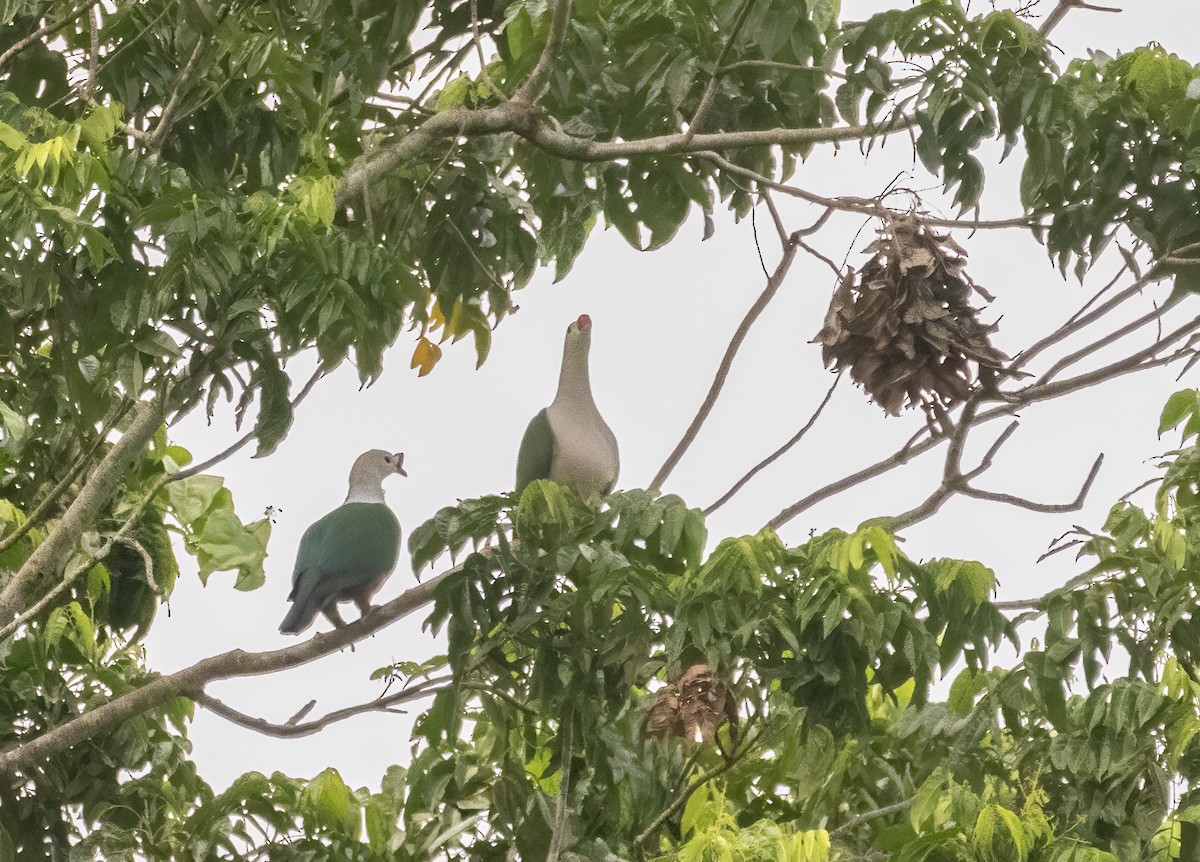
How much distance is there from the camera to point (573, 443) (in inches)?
116

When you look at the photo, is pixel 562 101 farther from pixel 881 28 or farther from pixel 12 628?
pixel 12 628

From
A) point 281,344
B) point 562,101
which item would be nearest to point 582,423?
point 562,101

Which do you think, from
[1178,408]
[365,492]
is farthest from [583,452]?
[1178,408]

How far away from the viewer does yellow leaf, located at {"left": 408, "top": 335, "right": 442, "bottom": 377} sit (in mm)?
2973

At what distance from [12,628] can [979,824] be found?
150 centimetres

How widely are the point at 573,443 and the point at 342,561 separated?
527mm

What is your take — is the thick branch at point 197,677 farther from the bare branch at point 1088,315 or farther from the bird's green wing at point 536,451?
the bare branch at point 1088,315

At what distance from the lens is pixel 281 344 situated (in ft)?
7.31

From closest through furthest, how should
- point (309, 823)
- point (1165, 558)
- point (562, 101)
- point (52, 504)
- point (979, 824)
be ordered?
point (979, 824), point (1165, 558), point (309, 823), point (562, 101), point (52, 504)

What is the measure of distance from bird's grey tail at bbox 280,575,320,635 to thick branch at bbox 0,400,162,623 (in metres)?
0.53

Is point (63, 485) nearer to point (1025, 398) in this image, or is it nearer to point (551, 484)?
point (551, 484)

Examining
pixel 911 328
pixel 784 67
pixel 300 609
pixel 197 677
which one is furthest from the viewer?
pixel 300 609

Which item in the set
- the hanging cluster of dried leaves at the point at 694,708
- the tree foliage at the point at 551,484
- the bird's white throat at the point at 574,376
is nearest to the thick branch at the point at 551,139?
the tree foliage at the point at 551,484

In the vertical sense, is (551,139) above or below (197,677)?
above
